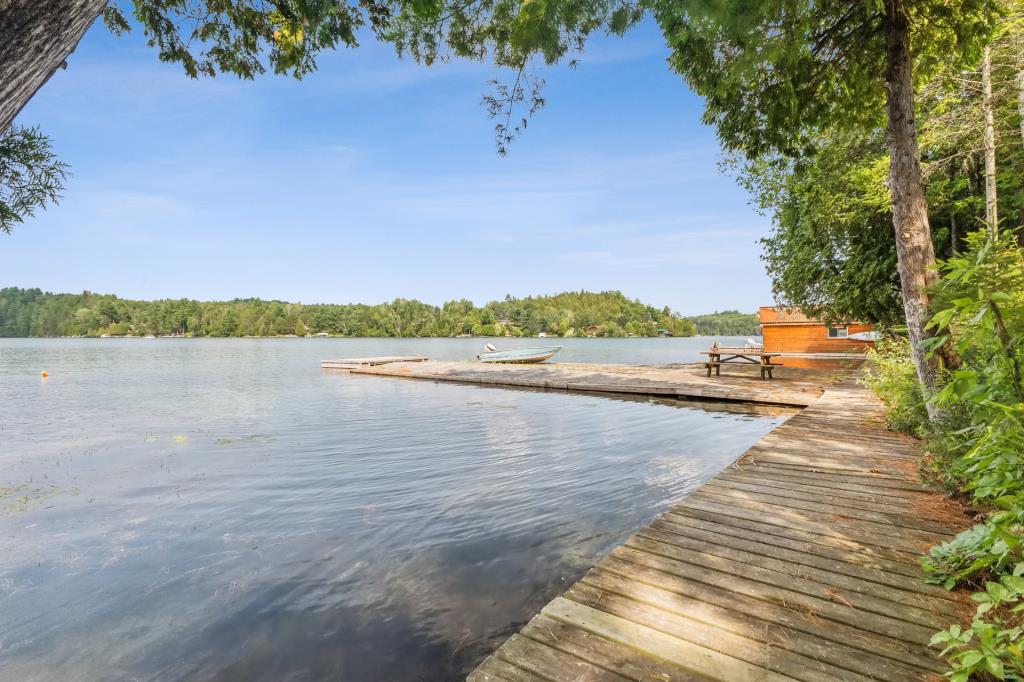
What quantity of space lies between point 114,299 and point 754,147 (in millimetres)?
176695

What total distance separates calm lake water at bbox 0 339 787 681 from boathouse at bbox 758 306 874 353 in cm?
1614

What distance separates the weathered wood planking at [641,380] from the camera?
45.6ft

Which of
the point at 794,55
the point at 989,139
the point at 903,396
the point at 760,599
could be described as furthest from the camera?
the point at 989,139

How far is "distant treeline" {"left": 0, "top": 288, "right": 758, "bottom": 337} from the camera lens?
13100cm

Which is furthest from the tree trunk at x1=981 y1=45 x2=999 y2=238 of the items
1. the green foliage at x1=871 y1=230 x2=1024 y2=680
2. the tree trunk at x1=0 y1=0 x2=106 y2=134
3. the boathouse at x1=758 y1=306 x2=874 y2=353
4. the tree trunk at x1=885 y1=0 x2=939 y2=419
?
the tree trunk at x1=0 y1=0 x2=106 y2=134

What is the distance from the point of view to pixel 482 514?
20.2ft

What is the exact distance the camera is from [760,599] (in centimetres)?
274

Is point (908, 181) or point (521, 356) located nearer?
point (908, 181)

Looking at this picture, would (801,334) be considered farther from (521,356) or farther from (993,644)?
(993,644)

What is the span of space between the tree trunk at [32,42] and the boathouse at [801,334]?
27131 mm

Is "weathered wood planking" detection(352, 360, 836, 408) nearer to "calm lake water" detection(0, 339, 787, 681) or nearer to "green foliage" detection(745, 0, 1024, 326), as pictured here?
"calm lake water" detection(0, 339, 787, 681)

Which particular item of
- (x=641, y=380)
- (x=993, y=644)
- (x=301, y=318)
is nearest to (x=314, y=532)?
(x=993, y=644)

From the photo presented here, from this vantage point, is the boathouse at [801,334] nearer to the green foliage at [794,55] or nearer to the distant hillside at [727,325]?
the green foliage at [794,55]

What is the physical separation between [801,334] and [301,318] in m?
134
